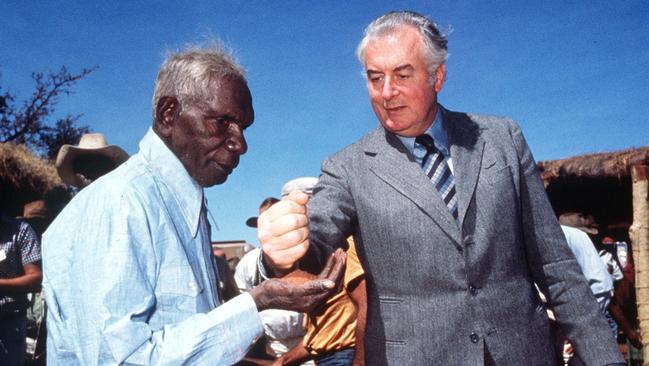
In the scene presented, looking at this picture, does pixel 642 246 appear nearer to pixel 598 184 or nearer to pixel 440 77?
pixel 598 184

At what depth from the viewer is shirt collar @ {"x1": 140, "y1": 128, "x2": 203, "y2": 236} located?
6.63ft

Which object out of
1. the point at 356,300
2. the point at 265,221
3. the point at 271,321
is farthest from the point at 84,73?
the point at 265,221

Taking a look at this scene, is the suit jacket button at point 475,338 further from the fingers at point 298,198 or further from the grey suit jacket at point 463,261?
the fingers at point 298,198

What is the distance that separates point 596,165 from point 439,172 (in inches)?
278

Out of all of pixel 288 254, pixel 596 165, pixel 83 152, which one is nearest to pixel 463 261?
pixel 288 254

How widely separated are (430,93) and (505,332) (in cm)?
104

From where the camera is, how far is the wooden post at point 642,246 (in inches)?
221

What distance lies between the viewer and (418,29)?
219 cm

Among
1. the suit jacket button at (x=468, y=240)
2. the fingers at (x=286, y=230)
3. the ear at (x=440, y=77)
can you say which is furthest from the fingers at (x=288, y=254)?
the ear at (x=440, y=77)

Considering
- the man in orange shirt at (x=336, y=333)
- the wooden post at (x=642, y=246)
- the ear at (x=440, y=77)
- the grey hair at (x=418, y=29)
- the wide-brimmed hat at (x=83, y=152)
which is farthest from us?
the wooden post at (x=642, y=246)

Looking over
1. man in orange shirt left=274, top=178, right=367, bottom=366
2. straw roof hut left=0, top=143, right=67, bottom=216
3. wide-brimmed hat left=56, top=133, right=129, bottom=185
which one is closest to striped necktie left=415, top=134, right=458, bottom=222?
man in orange shirt left=274, top=178, right=367, bottom=366

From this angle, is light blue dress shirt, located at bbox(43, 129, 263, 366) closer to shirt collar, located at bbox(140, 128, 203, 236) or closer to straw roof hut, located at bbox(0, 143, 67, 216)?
shirt collar, located at bbox(140, 128, 203, 236)

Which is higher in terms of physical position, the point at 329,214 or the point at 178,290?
the point at 329,214

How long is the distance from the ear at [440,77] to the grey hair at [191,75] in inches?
35.2
